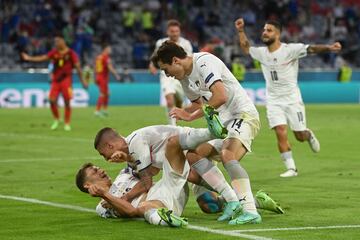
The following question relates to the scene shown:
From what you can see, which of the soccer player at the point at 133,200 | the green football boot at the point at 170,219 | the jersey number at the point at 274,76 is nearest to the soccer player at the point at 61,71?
the jersey number at the point at 274,76

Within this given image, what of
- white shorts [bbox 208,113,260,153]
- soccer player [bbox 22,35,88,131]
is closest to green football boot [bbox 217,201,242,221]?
white shorts [bbox 208,113,260,153]

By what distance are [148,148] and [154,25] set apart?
3736 centimetres

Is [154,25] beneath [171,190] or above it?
beneath

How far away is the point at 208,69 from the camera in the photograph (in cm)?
1165

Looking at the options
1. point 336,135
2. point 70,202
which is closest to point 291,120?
point 70,202

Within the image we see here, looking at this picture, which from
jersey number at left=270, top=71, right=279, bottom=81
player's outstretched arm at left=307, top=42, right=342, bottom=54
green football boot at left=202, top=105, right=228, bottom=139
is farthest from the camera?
jersey number at left=270, top=71, right=279, bottom=81

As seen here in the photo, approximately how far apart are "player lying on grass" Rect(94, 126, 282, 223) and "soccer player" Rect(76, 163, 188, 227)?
0.10 m

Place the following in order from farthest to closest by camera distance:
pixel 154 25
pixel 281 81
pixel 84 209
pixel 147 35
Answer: pixel 154 25 → pixel 147 35 → pixel 281 81 → pixel 84 209

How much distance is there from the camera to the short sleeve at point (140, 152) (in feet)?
38.3

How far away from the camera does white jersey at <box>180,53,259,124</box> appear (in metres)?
11.7

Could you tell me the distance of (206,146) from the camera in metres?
12.2

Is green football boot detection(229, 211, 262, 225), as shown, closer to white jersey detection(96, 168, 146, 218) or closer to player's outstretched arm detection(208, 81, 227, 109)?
white jersey detection(96, 168, 146, 218)

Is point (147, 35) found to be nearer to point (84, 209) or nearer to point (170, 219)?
point (84, 209)

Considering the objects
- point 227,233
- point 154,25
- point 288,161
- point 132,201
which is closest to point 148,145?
point 132,201
